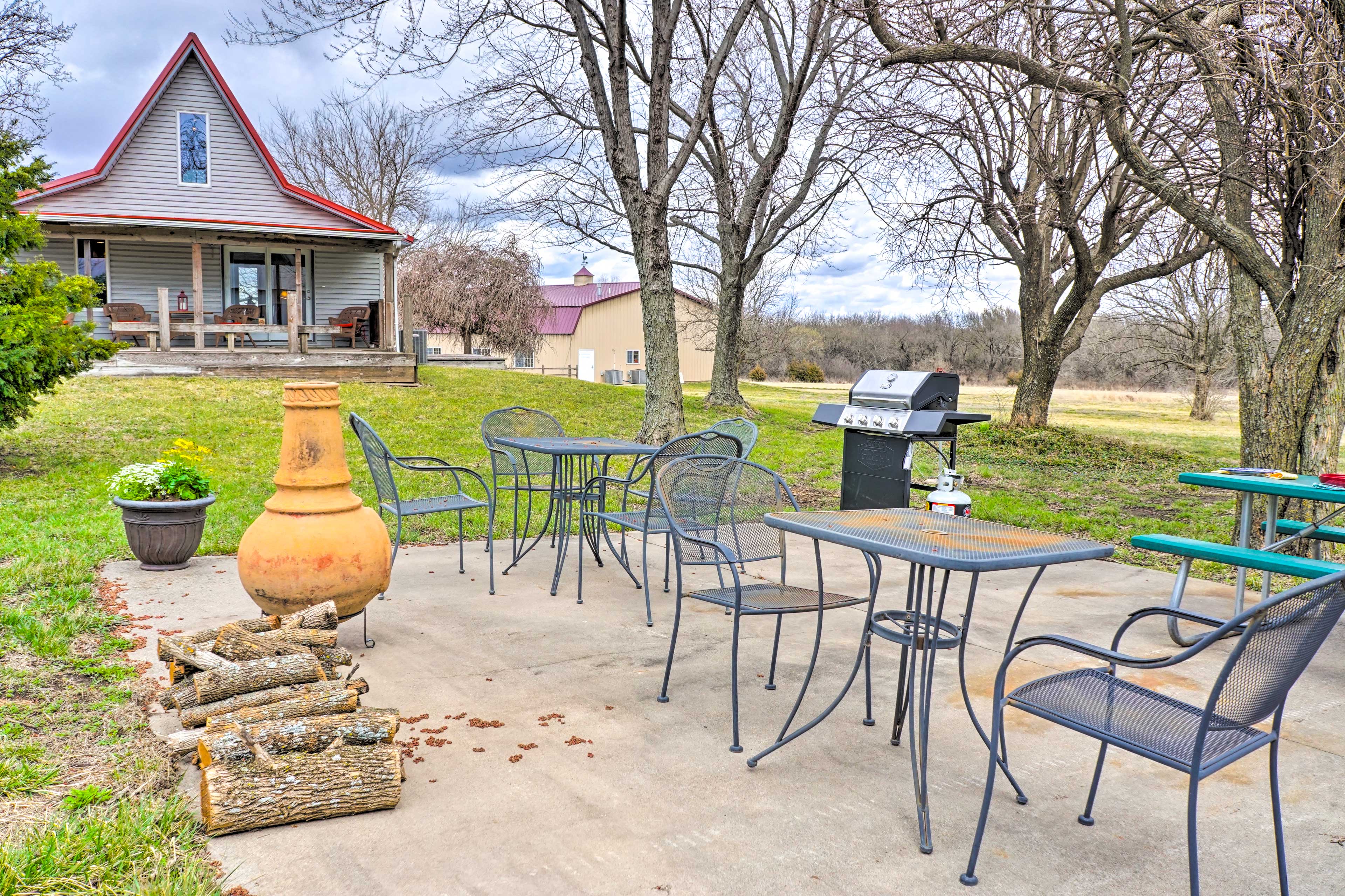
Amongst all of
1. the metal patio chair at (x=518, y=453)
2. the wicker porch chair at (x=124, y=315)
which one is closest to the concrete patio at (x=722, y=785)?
the metal patio chair at (x=518, y=453)

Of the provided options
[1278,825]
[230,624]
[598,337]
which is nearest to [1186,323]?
[1278,825]

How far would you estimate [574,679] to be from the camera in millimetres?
3754

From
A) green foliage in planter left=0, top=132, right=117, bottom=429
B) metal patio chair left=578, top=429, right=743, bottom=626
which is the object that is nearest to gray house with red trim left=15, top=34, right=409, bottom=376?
green foliage in planter left=0, top=132, right=117, bottom=429

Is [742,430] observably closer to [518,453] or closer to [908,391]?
[908,391]

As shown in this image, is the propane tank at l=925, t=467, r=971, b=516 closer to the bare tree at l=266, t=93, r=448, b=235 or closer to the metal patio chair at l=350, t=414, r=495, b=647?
the metal patio chair at l=350, t=414, r=495, b=647

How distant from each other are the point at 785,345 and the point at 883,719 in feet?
137

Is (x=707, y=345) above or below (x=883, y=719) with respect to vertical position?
above

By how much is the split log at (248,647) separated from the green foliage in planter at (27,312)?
6148 mm

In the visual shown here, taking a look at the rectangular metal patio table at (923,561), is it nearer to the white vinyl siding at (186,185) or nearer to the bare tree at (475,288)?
the white vinyl siding at (186,185)

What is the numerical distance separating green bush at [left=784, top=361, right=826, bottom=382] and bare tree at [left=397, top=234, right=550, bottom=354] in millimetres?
19556

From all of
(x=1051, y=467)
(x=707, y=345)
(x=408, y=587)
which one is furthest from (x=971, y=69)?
(x=707, y=345)

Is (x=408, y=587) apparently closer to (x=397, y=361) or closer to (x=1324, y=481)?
(x=1324, y=481)

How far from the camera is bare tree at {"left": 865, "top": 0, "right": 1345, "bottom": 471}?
20.1 ft

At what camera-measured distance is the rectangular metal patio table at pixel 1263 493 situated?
4422 millimetres
